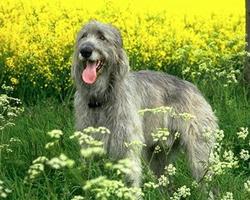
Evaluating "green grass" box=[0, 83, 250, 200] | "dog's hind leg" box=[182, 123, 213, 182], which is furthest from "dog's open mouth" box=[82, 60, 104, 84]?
"dog's hind leg" box=[182, 123, 213, 182]

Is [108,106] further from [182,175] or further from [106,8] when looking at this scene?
[106,8]

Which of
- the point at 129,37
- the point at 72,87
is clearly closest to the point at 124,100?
the point at 72,87

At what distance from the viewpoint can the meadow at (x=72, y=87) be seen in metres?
5.55

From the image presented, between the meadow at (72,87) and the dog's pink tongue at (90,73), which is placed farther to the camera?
the dog's pink tongue at (90,73)

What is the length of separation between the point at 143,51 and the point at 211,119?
13.6 feet

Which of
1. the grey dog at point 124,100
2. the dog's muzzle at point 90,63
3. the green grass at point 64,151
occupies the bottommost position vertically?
the green grass at point 64,151

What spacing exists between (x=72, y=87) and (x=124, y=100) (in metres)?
3.39

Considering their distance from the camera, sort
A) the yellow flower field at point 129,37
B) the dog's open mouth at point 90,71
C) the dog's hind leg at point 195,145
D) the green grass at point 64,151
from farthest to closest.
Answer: the yellow flower field at point 129,37 → the dog's hind leg at point 195,145 → the dog's open mouth at point 90,71 → the green grass at point 64,151

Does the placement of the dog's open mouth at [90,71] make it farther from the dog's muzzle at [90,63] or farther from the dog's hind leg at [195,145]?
the dog's hind leg at [195,145]

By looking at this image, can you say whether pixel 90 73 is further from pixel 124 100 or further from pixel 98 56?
pixel 124 100

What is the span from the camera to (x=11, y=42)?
446 inches

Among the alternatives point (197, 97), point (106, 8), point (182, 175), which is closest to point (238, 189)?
point (182, 175)

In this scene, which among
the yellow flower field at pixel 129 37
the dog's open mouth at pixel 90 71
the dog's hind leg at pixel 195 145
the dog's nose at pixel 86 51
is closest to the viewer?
the dog's nose at pixel 86 51

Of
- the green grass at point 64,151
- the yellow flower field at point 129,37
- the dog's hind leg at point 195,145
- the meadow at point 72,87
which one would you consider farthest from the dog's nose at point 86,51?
the yellow flower field at point 129,37
